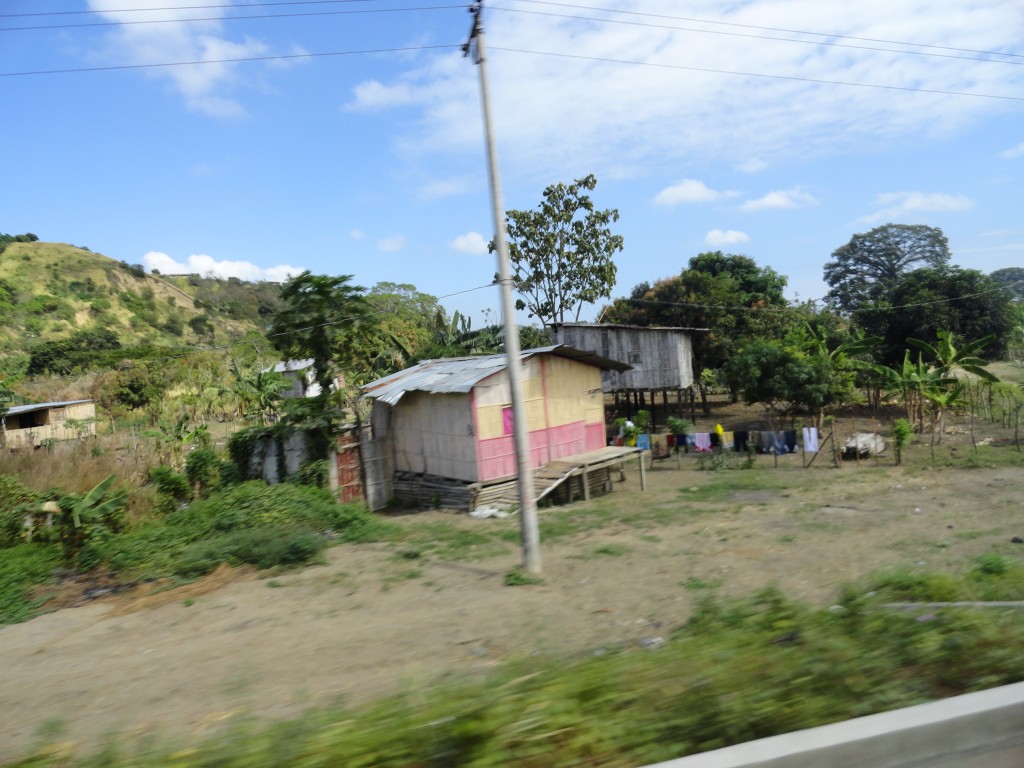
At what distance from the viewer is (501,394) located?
1789 cm

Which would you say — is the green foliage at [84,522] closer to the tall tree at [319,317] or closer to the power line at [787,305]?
the tall tree at [319,317]

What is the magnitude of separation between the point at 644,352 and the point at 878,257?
127 ft

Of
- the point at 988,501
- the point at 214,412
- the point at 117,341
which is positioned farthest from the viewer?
the point at 117,341

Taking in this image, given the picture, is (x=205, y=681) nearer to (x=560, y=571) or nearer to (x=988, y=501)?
(x=560, y=571)

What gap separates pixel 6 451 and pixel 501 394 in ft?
43.6

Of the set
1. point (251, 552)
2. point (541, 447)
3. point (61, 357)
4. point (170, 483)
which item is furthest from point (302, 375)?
point (61, 357)

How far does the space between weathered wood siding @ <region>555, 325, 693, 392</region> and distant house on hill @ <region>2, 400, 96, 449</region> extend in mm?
19811

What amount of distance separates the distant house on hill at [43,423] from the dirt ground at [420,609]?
18.6 metres

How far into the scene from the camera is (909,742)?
9.53 ft

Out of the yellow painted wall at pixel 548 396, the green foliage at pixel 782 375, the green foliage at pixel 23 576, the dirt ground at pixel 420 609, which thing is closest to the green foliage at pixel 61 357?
the green foliage at pixel 23 576

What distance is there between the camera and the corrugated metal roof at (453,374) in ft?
57.4

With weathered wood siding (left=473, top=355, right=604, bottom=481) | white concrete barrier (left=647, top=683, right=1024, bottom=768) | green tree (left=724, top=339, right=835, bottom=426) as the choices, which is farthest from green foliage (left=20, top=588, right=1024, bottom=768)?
green tree (left=724, top=339, right=835, bottom=426)

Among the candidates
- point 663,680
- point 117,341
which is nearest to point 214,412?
point 117,341

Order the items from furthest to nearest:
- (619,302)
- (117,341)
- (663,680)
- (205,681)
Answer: (117,341), (619,302), (205,681), (663,680)
